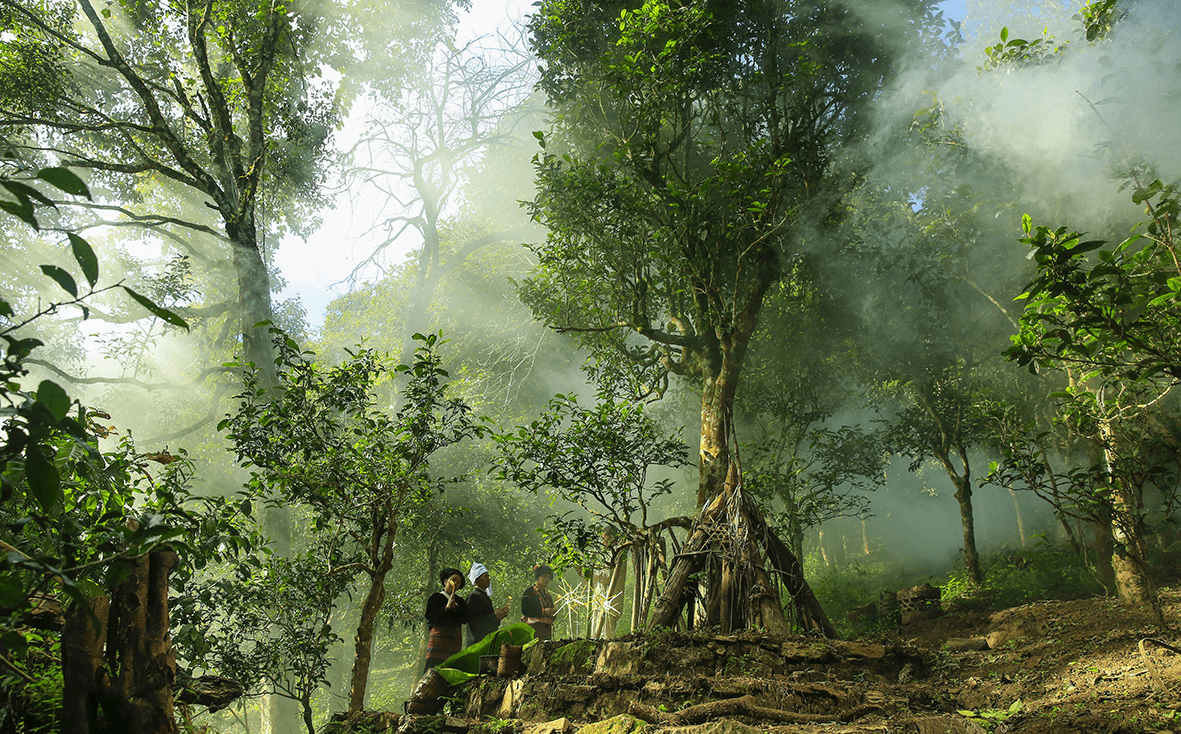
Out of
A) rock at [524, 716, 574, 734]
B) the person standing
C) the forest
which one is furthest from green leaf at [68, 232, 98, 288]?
the person standing

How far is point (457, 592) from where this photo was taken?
22.0 ft

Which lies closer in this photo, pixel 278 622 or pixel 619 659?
pixel 619 659

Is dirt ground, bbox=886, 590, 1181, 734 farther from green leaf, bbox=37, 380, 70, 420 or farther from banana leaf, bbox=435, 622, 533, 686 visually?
green leaf, bbox=37, 380, 70, 420

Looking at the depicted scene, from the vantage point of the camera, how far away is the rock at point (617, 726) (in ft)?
10.3

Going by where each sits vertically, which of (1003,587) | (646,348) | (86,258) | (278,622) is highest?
(646,348)

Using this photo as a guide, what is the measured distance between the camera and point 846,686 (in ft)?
11.8

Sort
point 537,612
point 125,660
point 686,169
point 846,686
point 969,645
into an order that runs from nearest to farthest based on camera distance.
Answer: point 125,660 < point 846,686 < point 969,645 < point 686,169 < point 537,612

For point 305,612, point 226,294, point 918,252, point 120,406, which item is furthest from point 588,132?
point 120,406

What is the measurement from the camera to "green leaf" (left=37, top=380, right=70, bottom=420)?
1.23 metres

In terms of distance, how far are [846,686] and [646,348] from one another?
19.5 feet

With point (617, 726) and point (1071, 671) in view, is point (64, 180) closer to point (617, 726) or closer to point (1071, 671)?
point (617, 726)

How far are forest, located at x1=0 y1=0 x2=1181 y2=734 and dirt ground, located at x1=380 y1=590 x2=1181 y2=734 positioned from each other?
7 cm

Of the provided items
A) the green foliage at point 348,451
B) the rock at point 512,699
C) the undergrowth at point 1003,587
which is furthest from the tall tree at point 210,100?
the undergrowth at point 1003,587

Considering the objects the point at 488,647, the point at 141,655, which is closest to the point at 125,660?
the point at 141,655
